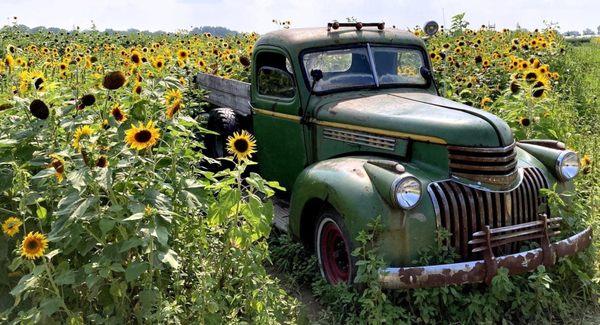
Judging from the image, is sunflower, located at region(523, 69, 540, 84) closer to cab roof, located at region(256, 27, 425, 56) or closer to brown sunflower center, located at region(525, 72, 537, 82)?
brown sunflower center, located at region(525, 72, 537, 82)

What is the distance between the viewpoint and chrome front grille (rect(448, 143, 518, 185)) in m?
3.63

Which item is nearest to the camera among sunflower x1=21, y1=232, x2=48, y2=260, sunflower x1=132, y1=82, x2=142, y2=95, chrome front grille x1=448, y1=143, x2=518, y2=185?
sunflower x1=21, y1=232, x2=48, y2=260

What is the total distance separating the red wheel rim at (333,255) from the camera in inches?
158

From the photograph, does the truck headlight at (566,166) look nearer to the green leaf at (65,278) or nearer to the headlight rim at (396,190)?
the headlight rim at (396,190)

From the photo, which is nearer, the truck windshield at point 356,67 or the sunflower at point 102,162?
the sunflower at point 102,162

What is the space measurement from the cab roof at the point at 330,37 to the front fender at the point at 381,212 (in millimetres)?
1412

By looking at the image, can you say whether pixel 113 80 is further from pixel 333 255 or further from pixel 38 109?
pixel 333 255

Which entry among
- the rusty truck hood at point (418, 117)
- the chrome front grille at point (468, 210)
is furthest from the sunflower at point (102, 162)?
the rusty truck hood at point (418, 117)

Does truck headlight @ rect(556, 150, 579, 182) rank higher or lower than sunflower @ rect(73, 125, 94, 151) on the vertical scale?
lower

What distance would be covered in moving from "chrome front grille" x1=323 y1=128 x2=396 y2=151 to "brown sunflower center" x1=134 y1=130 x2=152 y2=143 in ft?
5.81

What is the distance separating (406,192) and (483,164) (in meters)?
0.59

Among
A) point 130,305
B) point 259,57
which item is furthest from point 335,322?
point 259,57

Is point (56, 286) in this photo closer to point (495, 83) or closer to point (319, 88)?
point (319, 88)

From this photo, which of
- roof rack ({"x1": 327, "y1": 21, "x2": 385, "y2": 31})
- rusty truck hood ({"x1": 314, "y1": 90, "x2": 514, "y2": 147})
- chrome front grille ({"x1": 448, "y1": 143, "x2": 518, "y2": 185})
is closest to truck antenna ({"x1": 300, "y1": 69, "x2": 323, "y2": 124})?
rusty truck hood ({"x1": 314, "y1": 90, "x2": 514, "y2": 147})
